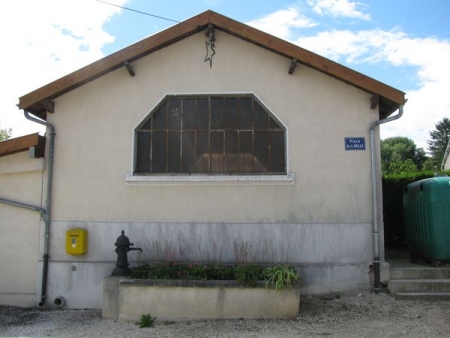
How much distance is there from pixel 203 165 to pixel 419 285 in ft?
13.4

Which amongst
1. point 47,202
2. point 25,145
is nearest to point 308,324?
point 47,202

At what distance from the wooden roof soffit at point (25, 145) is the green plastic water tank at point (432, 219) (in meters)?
6.79

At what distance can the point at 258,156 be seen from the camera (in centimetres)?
726

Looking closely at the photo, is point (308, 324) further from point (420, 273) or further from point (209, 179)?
point (209, 179)

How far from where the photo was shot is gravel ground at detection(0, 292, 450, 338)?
5398 millimetres

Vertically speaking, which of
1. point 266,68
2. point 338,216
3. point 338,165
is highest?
point 266,68

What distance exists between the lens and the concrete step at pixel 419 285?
654cm

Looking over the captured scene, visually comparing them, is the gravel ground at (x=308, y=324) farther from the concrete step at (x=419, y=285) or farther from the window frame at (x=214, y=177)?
the window frame at (x=214, y=177)

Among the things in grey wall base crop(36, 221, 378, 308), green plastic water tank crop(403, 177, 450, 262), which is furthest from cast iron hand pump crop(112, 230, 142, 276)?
green plastic water tank crop(403, 177, 450, 262)

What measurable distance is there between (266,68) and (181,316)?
4.42 metres

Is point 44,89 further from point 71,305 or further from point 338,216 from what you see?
point 338,216

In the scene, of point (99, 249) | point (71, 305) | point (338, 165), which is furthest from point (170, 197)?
point (338, 165)

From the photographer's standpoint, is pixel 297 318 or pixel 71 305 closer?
pixel 297 318

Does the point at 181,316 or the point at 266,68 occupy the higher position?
the point at 266,68
